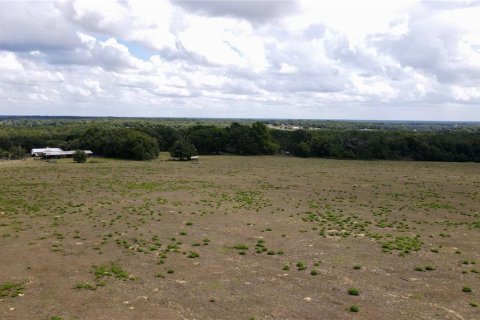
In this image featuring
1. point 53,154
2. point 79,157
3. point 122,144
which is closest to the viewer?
point 79,157

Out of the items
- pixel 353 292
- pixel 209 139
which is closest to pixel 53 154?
pixel 209 139

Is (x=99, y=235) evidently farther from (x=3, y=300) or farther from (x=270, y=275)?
(x=270, y=275)

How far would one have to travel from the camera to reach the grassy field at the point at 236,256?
12.3m

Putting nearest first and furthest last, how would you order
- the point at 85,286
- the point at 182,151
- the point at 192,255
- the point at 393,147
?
1. the point at 85,286
2. the point at 192,255
3. the point at 182,151
4. the point at 393,147

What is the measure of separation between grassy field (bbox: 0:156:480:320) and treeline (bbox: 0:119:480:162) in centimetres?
4873

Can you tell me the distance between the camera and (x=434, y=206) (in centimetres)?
3078

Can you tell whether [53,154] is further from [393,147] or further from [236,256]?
[393,147]

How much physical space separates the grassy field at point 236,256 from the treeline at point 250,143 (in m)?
48.7

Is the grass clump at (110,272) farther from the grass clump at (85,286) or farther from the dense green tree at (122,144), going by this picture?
the dense green tree at (122,144)

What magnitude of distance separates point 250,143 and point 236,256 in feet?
250

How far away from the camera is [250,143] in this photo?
306ft

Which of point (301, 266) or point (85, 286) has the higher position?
point (85, 286)

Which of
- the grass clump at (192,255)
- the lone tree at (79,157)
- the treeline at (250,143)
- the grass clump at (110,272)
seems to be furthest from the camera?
the treeline at (250,143)

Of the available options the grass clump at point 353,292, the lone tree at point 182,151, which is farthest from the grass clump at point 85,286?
the lone tree at point 182,151
